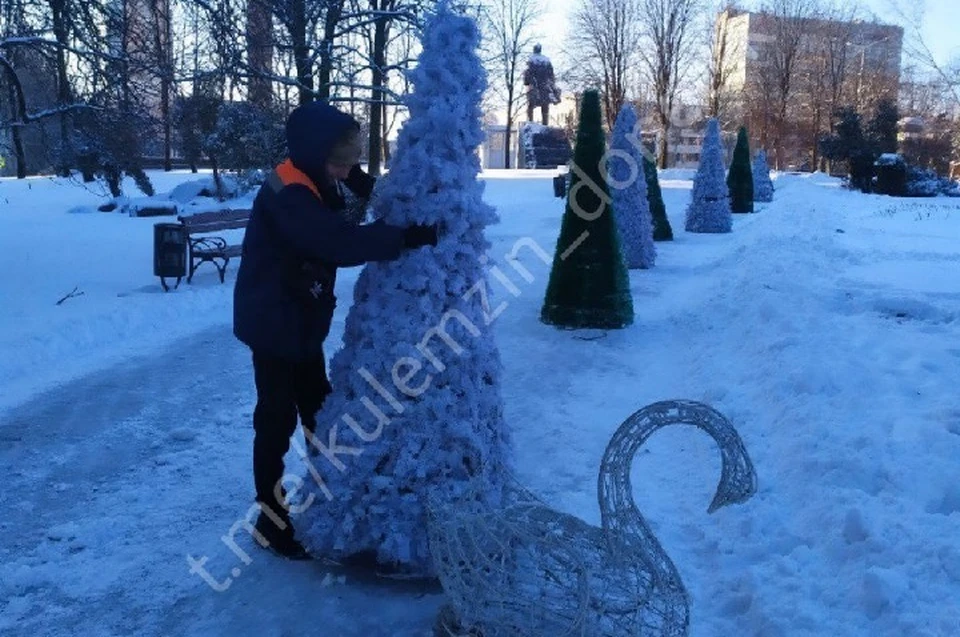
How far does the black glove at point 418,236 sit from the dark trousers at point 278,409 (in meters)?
0.74

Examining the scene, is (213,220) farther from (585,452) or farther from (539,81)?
(539,81)

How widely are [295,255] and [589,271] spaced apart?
5.26 meters

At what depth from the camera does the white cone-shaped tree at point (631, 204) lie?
1218cm

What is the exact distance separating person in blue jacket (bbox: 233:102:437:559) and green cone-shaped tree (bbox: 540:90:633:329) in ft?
16.2

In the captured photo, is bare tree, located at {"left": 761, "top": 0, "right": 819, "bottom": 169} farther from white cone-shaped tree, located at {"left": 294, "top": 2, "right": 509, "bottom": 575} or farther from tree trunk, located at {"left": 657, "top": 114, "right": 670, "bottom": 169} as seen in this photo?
white cone-shaped tree, located at {"left": 294, "top": 2, "right": 509, "bottom": 575}

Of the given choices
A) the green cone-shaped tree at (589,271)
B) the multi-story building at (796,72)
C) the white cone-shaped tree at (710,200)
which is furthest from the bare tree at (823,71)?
the green cone-shaped tree at (589,271)

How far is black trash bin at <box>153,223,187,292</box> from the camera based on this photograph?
998 cm

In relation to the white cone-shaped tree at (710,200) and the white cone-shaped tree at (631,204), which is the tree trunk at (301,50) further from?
the white cone-shaped tree at (710,200)

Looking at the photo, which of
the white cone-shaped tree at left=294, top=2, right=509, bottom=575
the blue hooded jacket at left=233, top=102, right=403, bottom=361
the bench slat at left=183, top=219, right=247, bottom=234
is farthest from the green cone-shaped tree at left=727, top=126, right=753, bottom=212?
the blue hooded jacket at left=233, top=102, right=403, bottom=361

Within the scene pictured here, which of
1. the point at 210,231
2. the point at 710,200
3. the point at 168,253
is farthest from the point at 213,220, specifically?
the point at 710,200

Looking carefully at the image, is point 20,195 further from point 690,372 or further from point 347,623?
point 347,623

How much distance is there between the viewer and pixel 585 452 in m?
4.89

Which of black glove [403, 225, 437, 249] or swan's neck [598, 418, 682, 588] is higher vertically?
black glove [403, 225, 437, 249]

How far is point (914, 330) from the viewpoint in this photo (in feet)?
21.9
